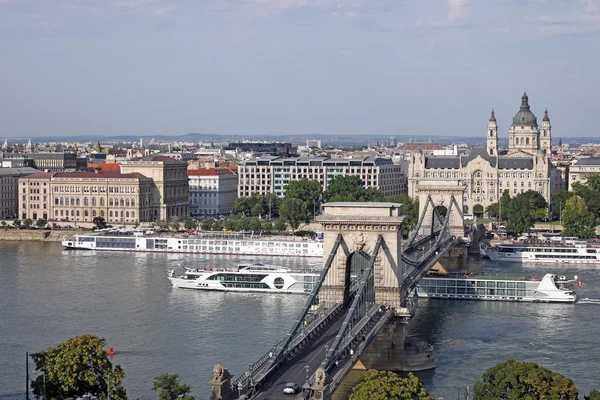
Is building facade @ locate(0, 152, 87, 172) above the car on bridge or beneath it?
above

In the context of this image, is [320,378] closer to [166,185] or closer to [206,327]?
[206,327]

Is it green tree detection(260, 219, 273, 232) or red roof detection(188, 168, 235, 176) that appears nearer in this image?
green tree detection(260, 219, 273, 232)

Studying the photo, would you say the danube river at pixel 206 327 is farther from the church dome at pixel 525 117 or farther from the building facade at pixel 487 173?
the church dome at pixel 525 117

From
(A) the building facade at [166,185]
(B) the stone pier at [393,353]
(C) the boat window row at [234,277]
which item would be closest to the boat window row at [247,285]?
(C) the boat window row at [234,277]

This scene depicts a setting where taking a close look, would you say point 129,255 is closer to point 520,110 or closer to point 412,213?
point 412,213

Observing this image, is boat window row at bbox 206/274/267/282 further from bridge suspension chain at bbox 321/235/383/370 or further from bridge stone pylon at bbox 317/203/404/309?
bridge suspension chain at bbox 321/235/383/370

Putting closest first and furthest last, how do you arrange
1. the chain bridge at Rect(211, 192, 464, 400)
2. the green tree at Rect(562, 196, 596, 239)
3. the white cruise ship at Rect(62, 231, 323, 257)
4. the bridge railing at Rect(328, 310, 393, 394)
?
the bridge railing at Rect(328, 310, 393, 394), the chain bridge at Rect(211, 192, 464, 400), the white cruise ship at Rect(62, 231, 323, 257), the green tree at Rect(562, 196, 596, 239)

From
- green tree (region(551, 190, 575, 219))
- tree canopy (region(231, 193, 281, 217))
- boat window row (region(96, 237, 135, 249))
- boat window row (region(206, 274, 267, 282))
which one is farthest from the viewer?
tree canopy (region(231, 193, 281, 217))

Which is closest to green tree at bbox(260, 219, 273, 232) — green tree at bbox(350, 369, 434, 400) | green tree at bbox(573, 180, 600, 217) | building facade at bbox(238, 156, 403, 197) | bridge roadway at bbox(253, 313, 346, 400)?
building facade at bbox(238, 156, 403, 197)
